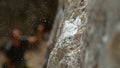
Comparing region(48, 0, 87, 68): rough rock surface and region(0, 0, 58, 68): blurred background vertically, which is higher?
region(48, 0, 87, 68): rough rock surface

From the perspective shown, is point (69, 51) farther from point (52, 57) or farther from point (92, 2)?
point (92, 2)

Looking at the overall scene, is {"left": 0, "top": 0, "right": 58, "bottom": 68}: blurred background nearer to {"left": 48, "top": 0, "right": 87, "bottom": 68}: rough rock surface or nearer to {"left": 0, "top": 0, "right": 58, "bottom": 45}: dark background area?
{"left": 0, "top": 0, "right": 58, "bottom": 45}: dark background area

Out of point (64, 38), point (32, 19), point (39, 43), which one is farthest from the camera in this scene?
point (32, 19)

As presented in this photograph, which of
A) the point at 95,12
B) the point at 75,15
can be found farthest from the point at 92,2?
the point at 75,15

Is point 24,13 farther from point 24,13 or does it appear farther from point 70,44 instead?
point 70,44

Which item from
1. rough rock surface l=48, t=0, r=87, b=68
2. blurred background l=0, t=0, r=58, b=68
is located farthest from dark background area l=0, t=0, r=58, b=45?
rough rock surface l=48, t=0, r=87, b=68

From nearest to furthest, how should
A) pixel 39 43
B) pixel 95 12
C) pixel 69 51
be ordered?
pixel 95 12
pixel 69 51
pixel 39 43

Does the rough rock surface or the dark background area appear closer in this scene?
the rough rock surface

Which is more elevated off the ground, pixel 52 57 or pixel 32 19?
pixel 52 57

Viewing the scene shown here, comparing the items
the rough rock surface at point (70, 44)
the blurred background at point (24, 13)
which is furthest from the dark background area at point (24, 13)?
the rough rock surface at point (70, 44)

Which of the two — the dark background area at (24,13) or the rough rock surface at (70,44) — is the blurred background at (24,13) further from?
the rough rock surface at (70,44)

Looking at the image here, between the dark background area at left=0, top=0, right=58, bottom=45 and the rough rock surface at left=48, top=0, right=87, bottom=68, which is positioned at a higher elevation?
the rough rock surface at left=48, top=0, right=87, bottom=68
